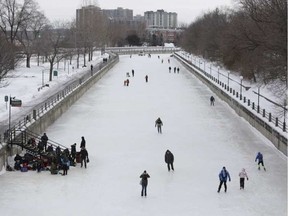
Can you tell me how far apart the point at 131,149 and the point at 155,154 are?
4.82 feet

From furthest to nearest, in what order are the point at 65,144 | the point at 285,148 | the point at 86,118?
the point at 86,118
the point at 65,144
the point at 285,148

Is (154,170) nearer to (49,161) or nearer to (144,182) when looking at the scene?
(144,182)

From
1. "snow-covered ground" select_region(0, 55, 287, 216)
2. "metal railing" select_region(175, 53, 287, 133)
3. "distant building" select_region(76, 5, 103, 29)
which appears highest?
"distant building" select_region(76, 5, 103, 29)

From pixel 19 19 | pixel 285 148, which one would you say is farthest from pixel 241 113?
pixel 19 19

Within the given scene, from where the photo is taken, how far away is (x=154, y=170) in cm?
2105

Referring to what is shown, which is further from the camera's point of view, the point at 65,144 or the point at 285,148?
the point at 65,144

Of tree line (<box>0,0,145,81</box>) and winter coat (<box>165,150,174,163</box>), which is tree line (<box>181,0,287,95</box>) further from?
tree line (<box>0,0,145,81</box>)

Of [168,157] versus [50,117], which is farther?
[50,117]

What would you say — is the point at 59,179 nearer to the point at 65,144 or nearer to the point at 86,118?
the point at 65,144

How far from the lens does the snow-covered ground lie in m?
16.6

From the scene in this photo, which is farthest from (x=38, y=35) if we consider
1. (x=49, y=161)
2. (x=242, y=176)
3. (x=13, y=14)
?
(x=242, y=176)

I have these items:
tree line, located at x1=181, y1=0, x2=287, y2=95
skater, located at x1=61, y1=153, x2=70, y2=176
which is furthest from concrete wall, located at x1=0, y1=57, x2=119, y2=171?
tree line, located at x1=181, y1=0, x2=287, y2=95

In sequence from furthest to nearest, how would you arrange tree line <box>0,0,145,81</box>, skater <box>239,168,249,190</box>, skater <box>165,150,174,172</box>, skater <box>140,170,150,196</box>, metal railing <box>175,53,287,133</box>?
tree line <box>0,0,145,81</box>, metal railing <box>175,53,287,133</box>, skater <box>165,150,174,172</box>, skater <box>239,168,249,190</box>, skater <box>140,170,150,196</box>

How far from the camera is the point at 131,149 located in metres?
24.9
